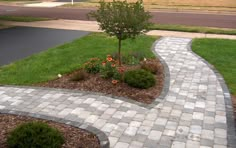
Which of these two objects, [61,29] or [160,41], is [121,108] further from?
[61,29]

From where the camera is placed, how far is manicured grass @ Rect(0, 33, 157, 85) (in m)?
10.7

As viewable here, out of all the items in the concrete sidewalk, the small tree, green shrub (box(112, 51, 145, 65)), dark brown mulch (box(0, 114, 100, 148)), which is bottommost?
dark brown mulch (box(0, 114, 100, 148))

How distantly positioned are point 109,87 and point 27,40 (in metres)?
8.79

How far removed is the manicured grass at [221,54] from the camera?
35.4 ft

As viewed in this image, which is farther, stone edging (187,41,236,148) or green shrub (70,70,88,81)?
green shrub (70,70,88,81)

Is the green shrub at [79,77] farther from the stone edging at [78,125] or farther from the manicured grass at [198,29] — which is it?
the manicured grass at [198,29]

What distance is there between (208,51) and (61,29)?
32.1 ft

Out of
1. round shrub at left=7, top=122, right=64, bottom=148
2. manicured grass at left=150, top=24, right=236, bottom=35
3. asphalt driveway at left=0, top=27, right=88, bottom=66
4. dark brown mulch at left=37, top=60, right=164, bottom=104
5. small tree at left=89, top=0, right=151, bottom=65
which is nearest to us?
round shrub at left=7, top=122, right=64, bottom=148

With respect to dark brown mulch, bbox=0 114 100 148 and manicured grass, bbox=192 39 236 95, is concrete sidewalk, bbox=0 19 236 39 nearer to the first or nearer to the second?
manicured grass, bbox=192 39 236 95

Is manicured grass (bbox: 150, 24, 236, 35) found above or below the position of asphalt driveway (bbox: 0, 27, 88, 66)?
above

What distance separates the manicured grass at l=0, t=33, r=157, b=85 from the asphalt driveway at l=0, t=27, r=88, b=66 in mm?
825

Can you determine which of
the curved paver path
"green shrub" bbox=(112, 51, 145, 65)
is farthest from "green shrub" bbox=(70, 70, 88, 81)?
"green shrub" bbox=(112, 51, 145, 65)

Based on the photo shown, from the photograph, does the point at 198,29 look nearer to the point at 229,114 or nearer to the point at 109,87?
the point at 109,87

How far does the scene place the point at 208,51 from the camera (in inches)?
555
